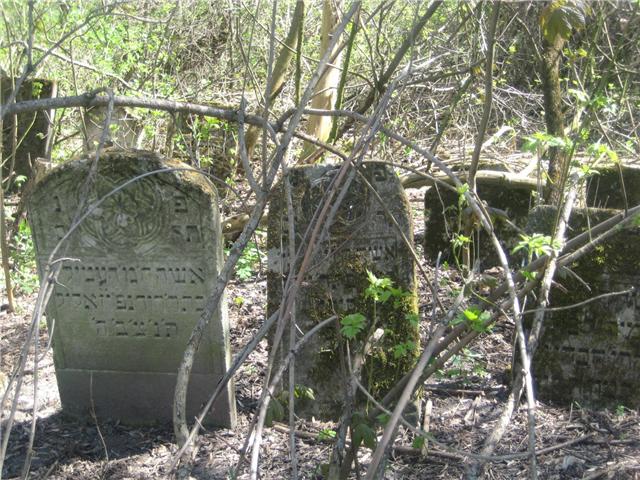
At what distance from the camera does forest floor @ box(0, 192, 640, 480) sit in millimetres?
3379

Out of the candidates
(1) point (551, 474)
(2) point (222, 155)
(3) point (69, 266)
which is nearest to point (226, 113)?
(3) point (69, 266)

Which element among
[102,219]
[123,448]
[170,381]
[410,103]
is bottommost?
[123,448]

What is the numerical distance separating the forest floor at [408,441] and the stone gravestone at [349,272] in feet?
0.97

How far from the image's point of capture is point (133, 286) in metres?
3.76

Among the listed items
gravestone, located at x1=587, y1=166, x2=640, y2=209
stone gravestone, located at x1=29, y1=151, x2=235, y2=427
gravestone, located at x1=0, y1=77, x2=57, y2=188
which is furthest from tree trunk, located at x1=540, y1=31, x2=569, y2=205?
gravestone, located at x1=0, y1=77, x2=57, y2=188

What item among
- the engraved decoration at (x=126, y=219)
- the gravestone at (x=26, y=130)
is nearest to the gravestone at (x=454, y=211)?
the engraved decoration at (x=126, y=219)

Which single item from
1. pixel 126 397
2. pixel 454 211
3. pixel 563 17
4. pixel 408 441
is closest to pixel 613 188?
pixel 454 211

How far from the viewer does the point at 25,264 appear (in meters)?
6.22

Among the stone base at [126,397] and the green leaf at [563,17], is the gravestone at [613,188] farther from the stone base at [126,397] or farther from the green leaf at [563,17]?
the stone base at [126,397]

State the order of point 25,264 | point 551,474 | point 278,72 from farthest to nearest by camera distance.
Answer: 1. point 278,72
2. point 25,264
3. point 551,474

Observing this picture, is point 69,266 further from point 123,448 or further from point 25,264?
point 25,264

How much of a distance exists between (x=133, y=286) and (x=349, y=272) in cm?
112

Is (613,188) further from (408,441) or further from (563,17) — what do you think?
(563,17)

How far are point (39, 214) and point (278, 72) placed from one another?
363 cm
